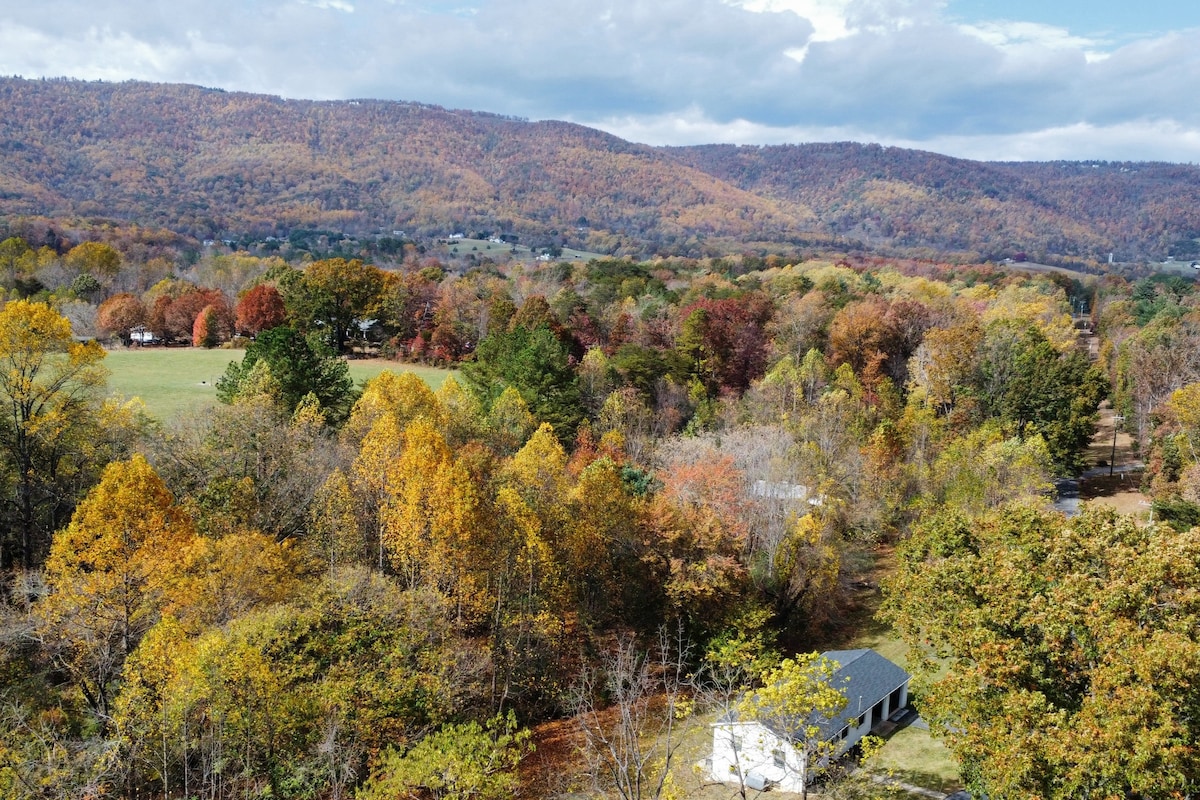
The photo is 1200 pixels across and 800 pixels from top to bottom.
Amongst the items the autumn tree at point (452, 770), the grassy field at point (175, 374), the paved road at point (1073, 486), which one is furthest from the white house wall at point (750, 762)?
the paved road at point (1073, 486)

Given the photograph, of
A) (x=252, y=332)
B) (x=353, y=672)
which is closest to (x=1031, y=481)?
(x=353, y=672)

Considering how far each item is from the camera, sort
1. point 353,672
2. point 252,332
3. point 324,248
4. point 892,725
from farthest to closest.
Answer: point 324,248
point 252,332
point 892,725
point 353,672

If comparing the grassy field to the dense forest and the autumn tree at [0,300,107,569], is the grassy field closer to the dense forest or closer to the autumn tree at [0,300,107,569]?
the dense forest

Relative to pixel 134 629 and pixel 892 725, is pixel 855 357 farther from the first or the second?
pixel 134 629

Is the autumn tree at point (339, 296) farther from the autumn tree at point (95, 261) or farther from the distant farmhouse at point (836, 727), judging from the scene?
the distant farmhouse at point (836, 727)

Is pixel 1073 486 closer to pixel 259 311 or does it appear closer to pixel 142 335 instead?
pixel 259 311

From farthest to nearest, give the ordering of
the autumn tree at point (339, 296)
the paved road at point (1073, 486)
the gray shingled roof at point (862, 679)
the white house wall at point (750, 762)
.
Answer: the autumn tree at point (339, 296) → the paved road at point (1073, 486) → the gray shingled roof at point (862, 679) → the white house wall at point (750, 762)

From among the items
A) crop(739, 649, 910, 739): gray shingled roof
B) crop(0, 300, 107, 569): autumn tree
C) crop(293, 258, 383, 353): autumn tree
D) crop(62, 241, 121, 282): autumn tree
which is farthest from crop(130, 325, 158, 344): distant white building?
crop(739, 649, 910, 739): gray shingled roof
